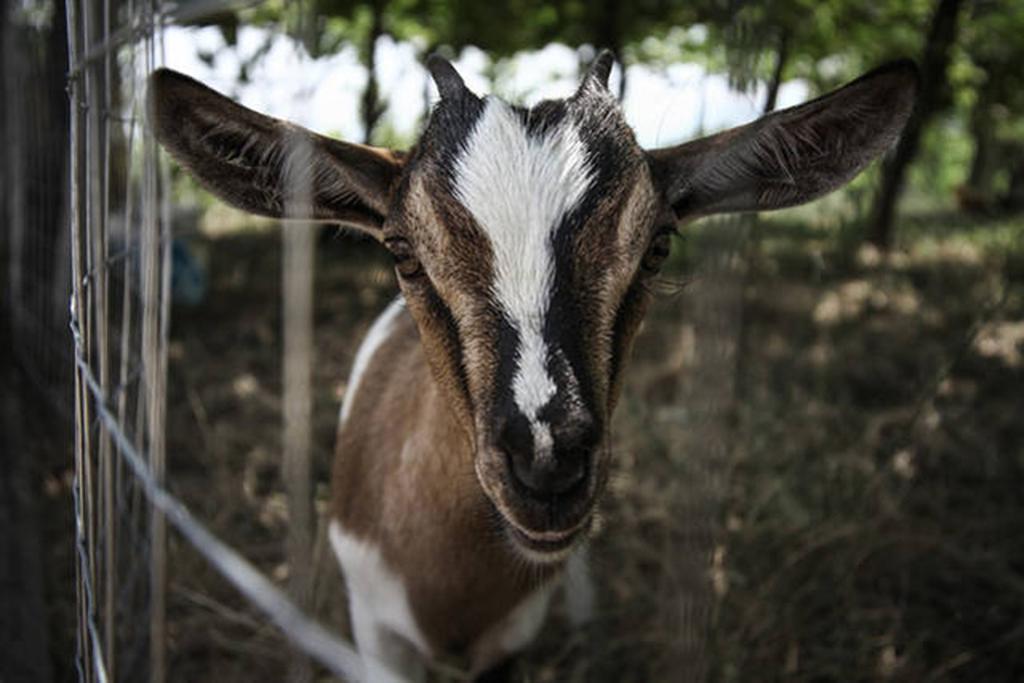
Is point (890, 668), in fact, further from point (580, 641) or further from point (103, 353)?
point (103, 353)

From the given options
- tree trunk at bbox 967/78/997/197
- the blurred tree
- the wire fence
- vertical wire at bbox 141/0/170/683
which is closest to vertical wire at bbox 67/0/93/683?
the wire fence

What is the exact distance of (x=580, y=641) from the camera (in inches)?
110

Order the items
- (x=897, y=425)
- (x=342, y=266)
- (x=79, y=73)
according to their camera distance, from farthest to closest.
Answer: (x=342, y=266), (x=897, y=425), (x=79, y=73)

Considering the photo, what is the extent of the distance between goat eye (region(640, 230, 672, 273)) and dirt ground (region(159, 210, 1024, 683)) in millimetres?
83

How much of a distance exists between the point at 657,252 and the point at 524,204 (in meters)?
0.33

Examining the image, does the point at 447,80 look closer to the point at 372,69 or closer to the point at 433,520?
the point at 433,520

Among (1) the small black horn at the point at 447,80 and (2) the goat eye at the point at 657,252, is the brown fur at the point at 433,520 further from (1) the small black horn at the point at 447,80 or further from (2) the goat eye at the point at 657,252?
(1) the small black horn at the point at 447,80

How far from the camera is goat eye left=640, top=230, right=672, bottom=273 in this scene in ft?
5.74

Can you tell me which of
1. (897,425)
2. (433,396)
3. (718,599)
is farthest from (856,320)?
(433,396)

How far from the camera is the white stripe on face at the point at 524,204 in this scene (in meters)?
1.45

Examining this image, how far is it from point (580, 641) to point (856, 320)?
3612mm

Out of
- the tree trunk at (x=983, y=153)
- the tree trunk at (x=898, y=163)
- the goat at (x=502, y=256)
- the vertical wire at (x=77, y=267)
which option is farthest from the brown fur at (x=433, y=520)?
the tree trunk at (x=983, y=153)

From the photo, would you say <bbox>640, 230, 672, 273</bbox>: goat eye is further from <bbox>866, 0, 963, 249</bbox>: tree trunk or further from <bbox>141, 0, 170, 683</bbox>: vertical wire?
<bbox>866, 0, 963, 249</bbox>: tree trunk

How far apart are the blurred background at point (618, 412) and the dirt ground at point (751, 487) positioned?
15 millimetres
